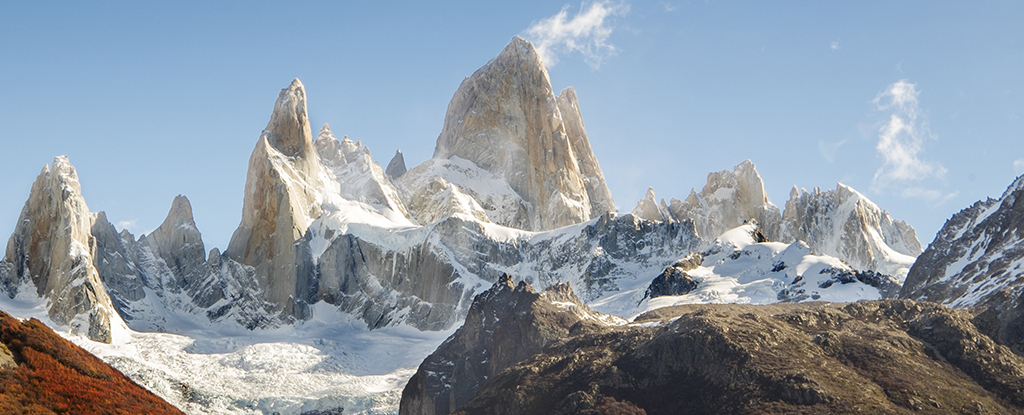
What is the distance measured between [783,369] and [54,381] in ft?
164

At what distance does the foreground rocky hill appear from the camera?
73.4 metres

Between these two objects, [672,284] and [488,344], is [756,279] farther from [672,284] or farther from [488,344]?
[488,344]

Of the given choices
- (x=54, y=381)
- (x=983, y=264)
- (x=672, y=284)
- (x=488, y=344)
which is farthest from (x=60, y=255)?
(x=983, y=264)

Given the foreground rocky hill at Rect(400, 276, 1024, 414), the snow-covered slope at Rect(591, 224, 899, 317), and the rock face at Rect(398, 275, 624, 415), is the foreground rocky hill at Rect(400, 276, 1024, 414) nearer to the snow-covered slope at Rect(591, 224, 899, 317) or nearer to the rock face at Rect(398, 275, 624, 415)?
the rock face at Rect(398, 275, 624, 415)

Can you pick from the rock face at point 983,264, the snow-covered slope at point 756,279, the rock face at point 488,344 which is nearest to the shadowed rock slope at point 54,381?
the rock face at point 488,344

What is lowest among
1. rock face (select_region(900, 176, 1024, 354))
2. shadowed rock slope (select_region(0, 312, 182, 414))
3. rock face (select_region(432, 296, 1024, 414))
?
shadowed rock slope (select_region(0, 312, 182, 414))

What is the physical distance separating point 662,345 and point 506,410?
1399 centimetres

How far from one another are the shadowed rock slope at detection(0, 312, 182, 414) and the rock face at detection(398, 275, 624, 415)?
55530 mm

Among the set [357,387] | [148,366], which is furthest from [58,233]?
[357,387]

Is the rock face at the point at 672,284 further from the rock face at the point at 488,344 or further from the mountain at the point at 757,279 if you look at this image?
the rock face at the point at 488,344

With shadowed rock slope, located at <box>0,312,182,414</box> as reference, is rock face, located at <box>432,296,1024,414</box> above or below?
above

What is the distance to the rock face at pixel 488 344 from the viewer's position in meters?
112

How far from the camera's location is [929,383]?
2958 inches

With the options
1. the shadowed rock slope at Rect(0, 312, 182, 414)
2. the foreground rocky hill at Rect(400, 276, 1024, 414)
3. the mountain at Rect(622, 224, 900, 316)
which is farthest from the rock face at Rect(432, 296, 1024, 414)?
the mountain at Rect(622, 224, 900, 316)
